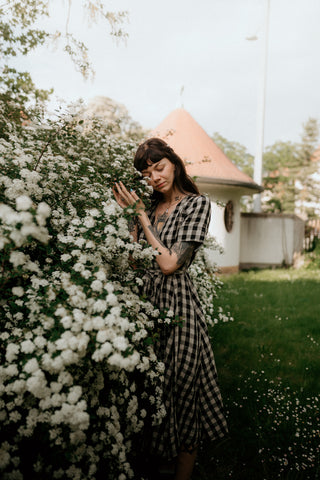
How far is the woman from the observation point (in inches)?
85.9

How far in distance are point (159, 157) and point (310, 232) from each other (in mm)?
12916

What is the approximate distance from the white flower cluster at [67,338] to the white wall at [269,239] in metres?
11.2

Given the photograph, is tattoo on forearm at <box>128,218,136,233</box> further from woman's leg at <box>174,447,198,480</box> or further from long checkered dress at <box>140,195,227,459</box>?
woman's leg at <box>174,447,198,480</box>

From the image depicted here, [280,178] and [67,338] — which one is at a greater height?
[280,178]

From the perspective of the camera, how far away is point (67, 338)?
1362 mm

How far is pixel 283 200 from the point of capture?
795 inches

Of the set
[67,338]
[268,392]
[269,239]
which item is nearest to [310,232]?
[269,239]

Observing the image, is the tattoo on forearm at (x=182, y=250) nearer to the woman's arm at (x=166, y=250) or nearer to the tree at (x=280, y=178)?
the woman's arm at (x=166, y=250)

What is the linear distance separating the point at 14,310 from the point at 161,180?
1.25m

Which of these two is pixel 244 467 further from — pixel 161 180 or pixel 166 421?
pixel 161 180

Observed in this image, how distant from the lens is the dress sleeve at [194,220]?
2.15 m

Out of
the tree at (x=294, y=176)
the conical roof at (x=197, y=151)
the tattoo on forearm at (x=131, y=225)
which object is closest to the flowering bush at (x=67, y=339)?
the tattoo on forearm at (x=131, y=225)

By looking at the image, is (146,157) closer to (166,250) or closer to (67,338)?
(166,250)

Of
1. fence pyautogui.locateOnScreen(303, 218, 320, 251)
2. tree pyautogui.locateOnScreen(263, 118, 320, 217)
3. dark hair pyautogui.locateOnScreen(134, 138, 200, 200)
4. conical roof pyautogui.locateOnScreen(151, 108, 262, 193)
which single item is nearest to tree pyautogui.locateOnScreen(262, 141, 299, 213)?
tree pyautogui.locateOnScreen(263, 118, 320, 217)
